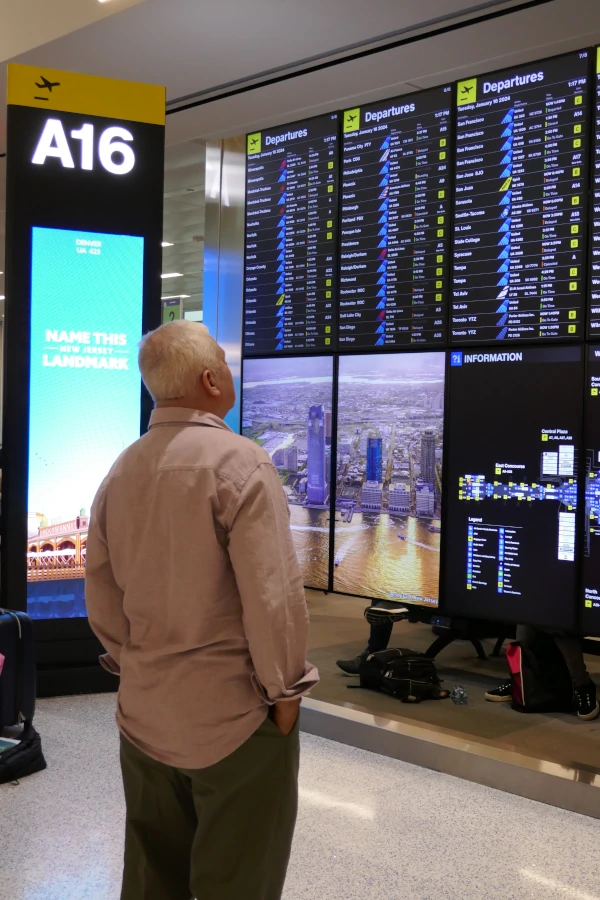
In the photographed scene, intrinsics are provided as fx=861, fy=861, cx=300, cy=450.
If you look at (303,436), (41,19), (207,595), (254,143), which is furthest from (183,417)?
(41,19)

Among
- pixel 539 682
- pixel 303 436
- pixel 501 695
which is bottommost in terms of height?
pixel 501 695

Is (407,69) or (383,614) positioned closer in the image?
(383,614)

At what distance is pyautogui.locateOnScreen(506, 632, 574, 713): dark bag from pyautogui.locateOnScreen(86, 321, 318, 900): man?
113 inches

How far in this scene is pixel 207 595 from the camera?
1613mm

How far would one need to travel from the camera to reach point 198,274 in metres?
11.4

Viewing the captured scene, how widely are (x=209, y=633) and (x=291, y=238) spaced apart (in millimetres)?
3579

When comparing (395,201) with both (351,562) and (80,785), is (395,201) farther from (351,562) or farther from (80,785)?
(80,785)


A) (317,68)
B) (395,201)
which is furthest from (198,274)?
(395,201)

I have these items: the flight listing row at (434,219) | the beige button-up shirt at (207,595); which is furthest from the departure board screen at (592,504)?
the beige button-up shirt at (207,595)

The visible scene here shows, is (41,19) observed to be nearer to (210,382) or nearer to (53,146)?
(53,146)

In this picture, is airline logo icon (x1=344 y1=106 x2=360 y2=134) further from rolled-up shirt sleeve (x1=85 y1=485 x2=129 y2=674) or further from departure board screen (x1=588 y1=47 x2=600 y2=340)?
rolled-up shirt sleeve (x1=85 y1=485 x2=129 y2=674)

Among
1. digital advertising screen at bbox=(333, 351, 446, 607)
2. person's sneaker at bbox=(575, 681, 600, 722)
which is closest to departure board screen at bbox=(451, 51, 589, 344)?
digital advertising screen at bbox=(333, 351, 446, 607)

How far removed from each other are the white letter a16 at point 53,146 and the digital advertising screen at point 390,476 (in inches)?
68.6

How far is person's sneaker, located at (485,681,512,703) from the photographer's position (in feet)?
14.7
